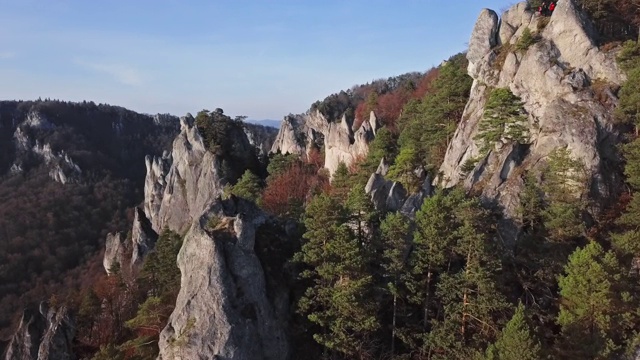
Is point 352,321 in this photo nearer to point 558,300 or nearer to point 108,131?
point 558,300

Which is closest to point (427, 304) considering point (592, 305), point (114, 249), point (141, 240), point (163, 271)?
point (592, 305)

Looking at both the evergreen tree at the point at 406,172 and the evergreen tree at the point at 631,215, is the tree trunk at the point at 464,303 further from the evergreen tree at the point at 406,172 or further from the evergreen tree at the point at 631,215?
the evergreen tree at the point at 406,172

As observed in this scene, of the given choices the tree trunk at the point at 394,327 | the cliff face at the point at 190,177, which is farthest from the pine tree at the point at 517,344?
the cliff face at the point at 190,177

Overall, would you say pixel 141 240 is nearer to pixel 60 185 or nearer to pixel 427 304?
pixel 427 304

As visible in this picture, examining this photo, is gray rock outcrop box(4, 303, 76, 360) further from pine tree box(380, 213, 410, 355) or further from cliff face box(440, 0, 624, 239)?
cliff face box(440, 0, 624, 239)

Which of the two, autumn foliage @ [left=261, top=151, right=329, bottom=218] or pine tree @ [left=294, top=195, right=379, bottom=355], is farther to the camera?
autumn foliage @ [left=261, top=151, right=329, bottom=218]

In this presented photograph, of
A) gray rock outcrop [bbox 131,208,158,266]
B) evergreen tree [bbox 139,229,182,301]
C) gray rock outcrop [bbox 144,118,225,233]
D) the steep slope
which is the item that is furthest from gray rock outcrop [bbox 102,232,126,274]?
evergreen tree [bbox 139,229,182,301]

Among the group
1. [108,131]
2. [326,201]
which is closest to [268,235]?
[326,201]
